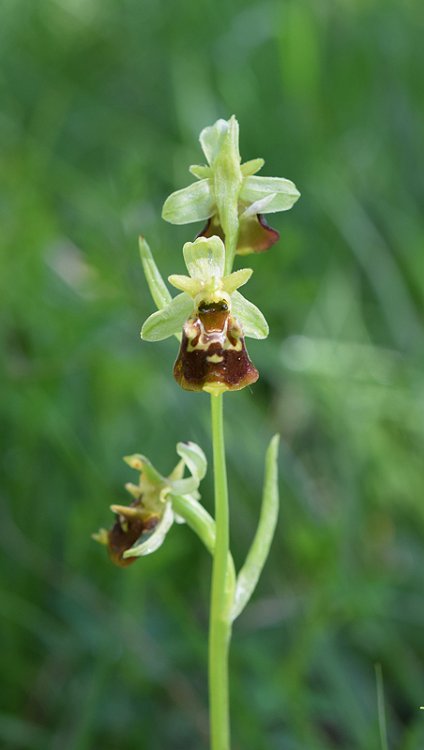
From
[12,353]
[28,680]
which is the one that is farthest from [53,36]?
[28,680]

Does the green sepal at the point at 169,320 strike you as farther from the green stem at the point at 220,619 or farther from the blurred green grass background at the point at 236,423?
the blurred green grass background at the point at 236,423

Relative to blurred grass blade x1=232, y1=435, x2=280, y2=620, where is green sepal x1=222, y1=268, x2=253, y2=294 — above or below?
above

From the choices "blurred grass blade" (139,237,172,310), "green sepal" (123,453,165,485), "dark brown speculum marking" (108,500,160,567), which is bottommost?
"dark brown speculum marking" (108,500,160,567)

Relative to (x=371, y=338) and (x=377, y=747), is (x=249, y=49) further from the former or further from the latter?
(x=377, y=747)

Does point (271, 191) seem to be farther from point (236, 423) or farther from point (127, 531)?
point (236, 423)

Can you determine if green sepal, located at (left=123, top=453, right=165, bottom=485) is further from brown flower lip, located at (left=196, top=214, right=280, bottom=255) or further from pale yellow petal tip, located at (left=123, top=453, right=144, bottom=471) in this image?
brown flower lip, located at (left=196, top=214, right=280, bottom=255)

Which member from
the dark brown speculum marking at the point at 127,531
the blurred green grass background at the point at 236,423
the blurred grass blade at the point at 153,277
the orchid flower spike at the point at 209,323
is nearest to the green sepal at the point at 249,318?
the orchid flower spike at the point at 209,323

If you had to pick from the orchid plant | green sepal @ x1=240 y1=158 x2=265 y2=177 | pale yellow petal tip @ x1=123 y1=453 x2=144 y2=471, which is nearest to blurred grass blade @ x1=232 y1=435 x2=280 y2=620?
the orchid plant

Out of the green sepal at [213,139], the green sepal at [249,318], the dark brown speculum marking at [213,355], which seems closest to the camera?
the dark brown speculum marking at [213,355]
